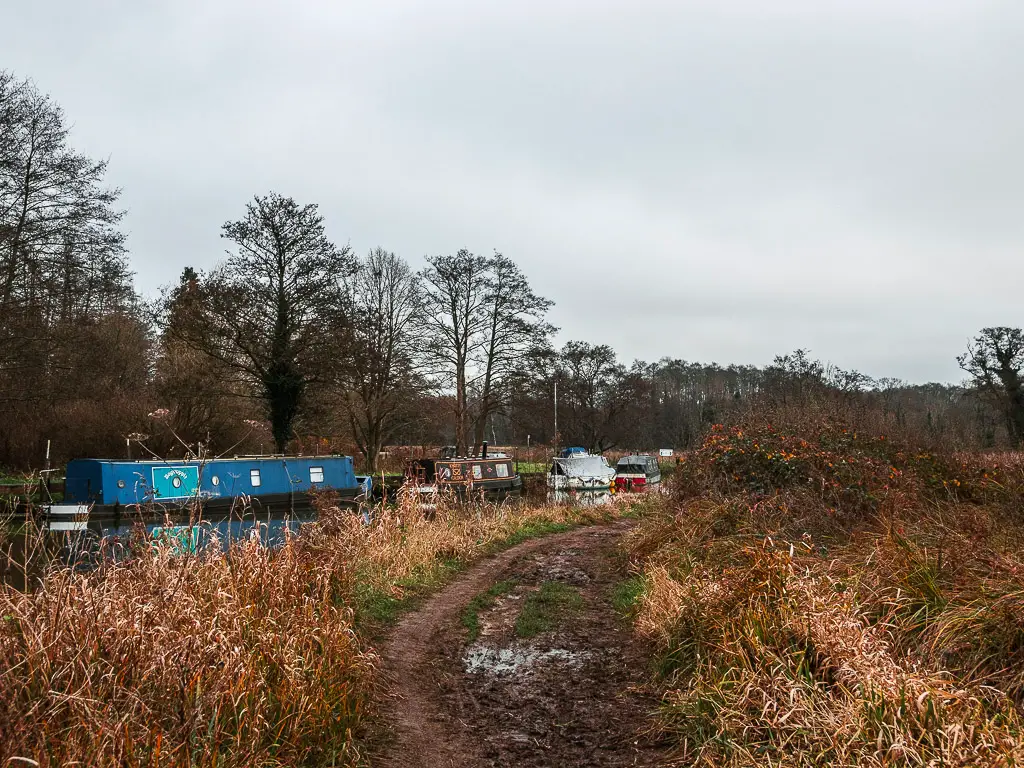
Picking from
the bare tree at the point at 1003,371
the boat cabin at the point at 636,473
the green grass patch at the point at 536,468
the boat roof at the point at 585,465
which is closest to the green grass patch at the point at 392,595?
the boat roof at the point at 585,465

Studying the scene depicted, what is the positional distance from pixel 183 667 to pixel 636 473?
21.0 m

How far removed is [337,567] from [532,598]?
2.45m

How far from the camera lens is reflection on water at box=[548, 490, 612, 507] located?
17578mm

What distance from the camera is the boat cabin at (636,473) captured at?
21188mm

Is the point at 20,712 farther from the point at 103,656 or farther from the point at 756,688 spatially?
the point at 756,688

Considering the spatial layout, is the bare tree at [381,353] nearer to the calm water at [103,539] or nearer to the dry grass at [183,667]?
the calm water at [103,539]

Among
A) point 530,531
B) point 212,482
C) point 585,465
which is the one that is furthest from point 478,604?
point 585,465

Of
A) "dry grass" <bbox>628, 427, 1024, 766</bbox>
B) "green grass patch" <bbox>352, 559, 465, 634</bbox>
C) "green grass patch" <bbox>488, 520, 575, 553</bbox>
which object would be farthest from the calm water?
"green grass patch" <bbox>488, 520, 575, 553</bbox>

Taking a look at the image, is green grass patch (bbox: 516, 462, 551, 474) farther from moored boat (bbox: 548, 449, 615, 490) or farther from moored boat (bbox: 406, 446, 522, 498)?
moored boat (bbox: 406, 446, 522, 498)

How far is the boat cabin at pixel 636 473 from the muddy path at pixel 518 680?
40.7 ft

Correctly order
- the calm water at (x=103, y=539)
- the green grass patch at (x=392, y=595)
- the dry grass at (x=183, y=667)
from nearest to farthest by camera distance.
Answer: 1. the dry grass at (x=183, y=667)
2. the calm water at (x=103, y=539)
3. the green grass patch at (x=392, y=595)

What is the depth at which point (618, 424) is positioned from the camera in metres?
43.0

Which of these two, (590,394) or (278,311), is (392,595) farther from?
(590,394)

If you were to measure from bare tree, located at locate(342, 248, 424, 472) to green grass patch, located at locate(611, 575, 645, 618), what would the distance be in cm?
1782
